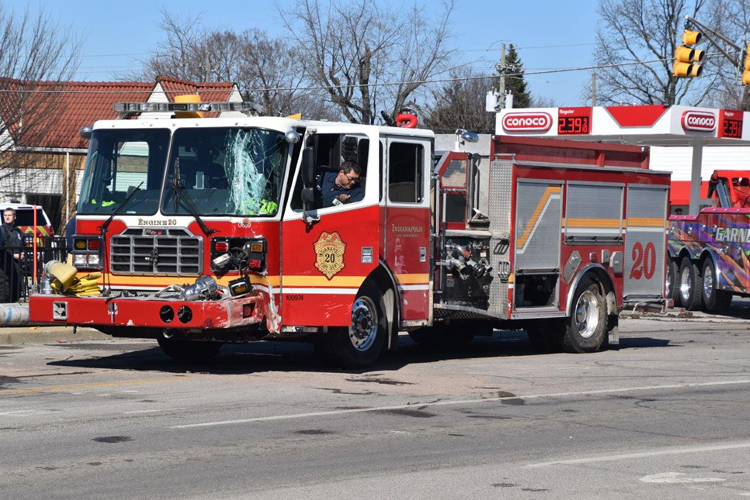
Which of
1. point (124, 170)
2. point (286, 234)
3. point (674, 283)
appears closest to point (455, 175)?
point (286, 234)

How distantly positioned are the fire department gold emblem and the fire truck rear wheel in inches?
17.1

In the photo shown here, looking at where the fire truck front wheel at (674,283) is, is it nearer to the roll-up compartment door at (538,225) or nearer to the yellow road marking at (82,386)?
the roll-up compartment door at (538,225)

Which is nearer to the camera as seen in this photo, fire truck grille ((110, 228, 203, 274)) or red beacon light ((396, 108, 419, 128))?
fire truck grille ((110, 228, 203, 274))

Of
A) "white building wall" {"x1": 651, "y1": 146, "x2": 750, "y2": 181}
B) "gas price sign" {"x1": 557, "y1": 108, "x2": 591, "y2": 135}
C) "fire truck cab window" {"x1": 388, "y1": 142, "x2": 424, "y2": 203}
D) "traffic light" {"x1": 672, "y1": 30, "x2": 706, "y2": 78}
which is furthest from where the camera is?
"white building wall" {"x1": 651, "y1": 146, "x2": 750, "y2": 181}

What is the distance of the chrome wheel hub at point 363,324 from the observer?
12609 mm

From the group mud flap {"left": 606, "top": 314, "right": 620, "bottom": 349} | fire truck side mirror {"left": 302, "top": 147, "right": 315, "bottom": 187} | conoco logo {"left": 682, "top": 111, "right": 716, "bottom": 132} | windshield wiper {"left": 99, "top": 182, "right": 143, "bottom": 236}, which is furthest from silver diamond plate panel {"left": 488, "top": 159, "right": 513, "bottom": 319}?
conoco logo {"left": 682, "top": 111, "right": 716, "bottom": 132}

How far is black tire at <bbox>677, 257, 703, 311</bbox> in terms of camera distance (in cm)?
2366

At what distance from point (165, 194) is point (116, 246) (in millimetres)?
786

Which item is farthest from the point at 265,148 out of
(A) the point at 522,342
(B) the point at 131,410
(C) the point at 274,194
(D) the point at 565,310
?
(A) the point at 522,342

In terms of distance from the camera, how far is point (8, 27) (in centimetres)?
2994

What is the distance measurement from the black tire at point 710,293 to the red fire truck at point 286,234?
33.3 ft

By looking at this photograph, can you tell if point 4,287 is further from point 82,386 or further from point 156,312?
point 82,386

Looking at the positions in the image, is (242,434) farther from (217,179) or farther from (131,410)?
(217,179)

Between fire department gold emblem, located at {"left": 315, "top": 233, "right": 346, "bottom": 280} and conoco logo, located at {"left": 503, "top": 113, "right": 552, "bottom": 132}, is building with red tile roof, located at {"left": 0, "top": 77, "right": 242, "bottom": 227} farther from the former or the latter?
fire department gold emblem, located at {"left": 315, "top": 233, "right": 346, "bottom": 280}
